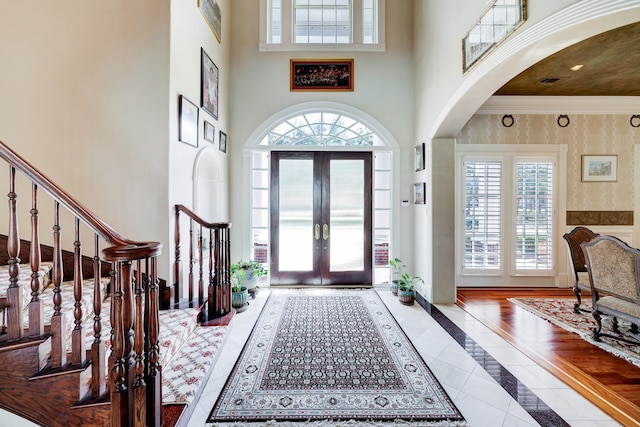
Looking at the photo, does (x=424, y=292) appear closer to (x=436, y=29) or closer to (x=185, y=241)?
(x=185, y=241)

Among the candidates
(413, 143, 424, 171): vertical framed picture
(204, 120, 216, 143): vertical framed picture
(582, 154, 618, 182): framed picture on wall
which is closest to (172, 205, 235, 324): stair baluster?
(204, 120, 216, 143): vertical framed picture

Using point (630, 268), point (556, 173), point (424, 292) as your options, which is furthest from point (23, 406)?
point (556, 173)

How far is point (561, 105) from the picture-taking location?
4.51m

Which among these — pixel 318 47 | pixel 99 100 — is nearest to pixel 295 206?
pixel 318 47

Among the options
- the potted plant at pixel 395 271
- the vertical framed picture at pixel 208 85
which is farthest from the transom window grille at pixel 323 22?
the potted plant at pixel 395 271

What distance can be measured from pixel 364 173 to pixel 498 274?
2749 millimetres

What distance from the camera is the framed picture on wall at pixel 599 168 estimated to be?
4.52 m

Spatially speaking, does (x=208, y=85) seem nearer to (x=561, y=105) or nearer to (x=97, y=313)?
(x=97, y=313)

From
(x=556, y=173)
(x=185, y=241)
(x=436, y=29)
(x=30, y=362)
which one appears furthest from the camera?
(x=556, y=173)

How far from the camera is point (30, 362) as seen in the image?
58.2 inches

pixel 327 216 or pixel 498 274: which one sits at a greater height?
pixel 327 216

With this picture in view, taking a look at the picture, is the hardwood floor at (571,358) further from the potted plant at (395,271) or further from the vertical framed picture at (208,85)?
the vertical framed picture at (208,85)

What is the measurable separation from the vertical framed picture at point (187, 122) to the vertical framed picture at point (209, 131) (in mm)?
278

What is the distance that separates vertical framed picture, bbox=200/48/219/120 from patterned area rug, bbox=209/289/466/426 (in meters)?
2.78
